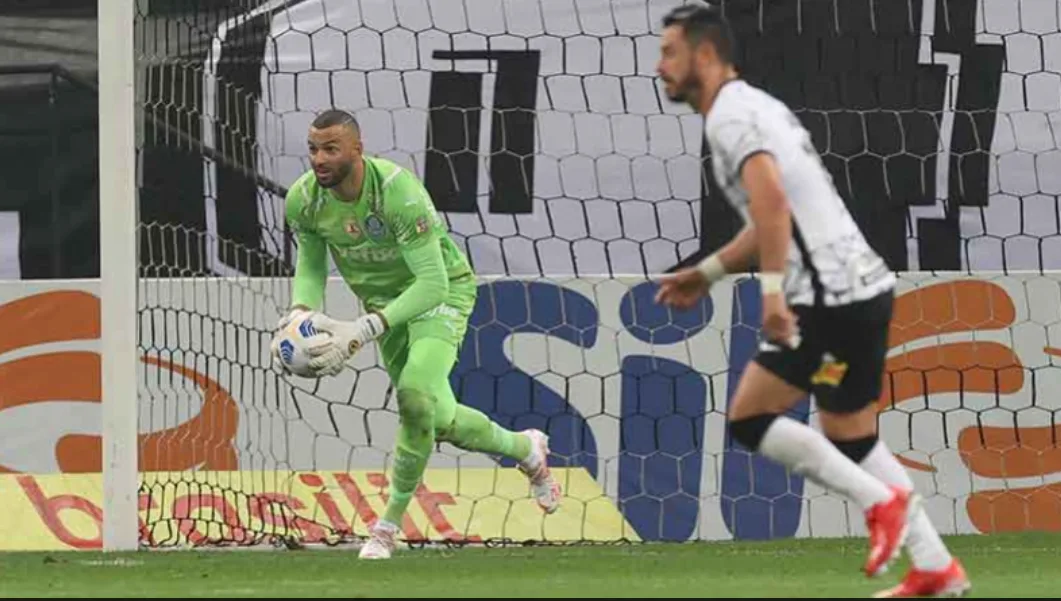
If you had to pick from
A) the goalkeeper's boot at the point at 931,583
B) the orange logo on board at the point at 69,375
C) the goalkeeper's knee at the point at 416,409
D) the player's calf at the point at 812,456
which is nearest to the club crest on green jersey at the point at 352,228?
the goalkeeper's knee at the point at 416,409

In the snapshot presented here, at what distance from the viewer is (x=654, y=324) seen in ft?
41.2

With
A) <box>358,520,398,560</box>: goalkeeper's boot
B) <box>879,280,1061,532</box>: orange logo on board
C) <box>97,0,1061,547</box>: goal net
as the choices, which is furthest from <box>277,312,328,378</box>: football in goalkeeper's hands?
<box>879,280,1061,532</box>: orange logo on board

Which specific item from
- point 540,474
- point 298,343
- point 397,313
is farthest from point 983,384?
point 298,343

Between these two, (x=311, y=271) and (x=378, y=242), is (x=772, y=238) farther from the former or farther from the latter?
(x=311, y=271)

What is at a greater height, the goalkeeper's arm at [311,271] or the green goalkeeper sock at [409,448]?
the goalkeeper's arm at [311,271]

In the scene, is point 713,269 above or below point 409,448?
above

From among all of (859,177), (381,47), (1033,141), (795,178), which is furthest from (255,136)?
(795,178)

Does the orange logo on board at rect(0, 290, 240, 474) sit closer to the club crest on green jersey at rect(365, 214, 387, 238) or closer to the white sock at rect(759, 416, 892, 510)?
the club crest on green jersey at rect(365, 214, 387, 238)

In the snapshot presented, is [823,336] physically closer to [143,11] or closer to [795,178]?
[795,178]

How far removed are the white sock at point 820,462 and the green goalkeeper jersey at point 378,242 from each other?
3.62 meters

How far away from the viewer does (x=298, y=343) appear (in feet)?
33.5

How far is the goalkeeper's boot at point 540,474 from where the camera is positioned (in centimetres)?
1124

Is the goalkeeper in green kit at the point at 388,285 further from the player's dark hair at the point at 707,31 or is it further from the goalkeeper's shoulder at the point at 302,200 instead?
the player's dark hair at the point at 707,31

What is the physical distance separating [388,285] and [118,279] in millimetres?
1270
